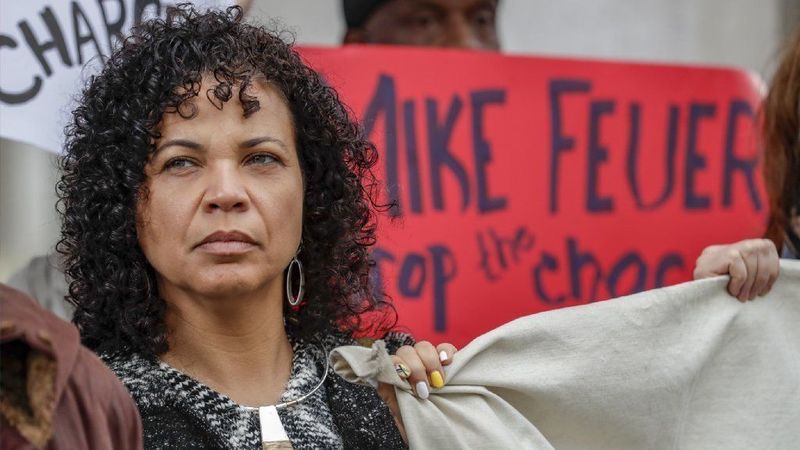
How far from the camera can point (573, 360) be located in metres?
2.41

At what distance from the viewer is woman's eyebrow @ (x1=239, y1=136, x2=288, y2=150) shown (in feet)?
6.99

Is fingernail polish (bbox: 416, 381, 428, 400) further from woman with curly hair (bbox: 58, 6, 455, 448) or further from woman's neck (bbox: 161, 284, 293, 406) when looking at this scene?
woman's neck (bbox: 161, 284, 293, 406)

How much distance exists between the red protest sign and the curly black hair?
3.11 ft

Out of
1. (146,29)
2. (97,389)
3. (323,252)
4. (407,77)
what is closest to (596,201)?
(407,77)

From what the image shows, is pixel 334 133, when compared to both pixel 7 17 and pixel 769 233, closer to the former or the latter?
pixel 7 17

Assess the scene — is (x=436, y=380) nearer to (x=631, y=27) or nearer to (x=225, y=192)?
(x=225, y=192)

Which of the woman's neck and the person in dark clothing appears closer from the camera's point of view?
the person in dark clothing

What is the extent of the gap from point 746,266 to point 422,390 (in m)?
0.63

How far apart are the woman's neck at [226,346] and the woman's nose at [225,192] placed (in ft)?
0.51

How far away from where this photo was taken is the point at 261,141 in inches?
84.8

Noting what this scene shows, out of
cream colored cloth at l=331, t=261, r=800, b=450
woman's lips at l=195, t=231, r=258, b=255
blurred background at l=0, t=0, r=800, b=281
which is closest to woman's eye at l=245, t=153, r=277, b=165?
woman's lips at l=195, t=231, r=258, b=255

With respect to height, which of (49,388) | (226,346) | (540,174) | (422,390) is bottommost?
(540,174)

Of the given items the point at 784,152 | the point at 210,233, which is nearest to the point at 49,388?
the point at 210,233

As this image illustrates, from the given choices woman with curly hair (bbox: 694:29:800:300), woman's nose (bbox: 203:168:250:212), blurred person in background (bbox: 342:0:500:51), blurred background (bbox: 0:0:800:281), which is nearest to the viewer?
woman's nose (bbox: 203:168:250:212)
